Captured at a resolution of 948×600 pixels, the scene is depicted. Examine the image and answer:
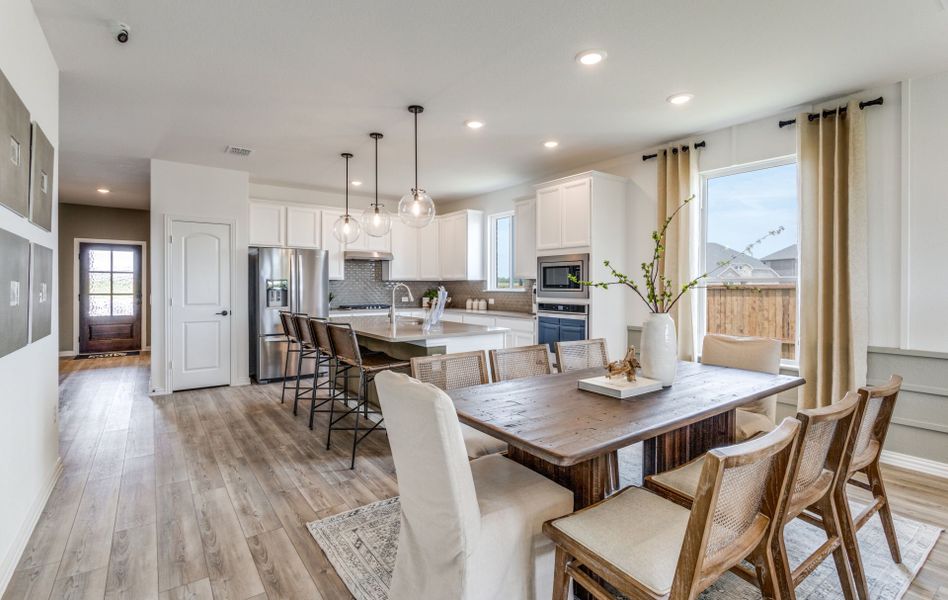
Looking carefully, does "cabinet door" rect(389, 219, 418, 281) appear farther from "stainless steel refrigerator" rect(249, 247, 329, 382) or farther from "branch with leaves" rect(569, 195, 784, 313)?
"branch with leaves" rect(569, 195, 784, 313)

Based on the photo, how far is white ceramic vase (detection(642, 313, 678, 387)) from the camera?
85.2 inches

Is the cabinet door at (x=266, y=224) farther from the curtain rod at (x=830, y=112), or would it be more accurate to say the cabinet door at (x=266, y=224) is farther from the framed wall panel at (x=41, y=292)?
the curtain rod at (x=830, y=112)

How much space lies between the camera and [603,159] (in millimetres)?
4996

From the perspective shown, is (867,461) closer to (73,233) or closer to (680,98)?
(680,98)

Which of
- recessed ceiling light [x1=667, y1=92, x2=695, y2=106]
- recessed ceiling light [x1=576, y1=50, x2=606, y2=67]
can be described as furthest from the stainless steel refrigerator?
recessed ceiling light [x1=667, y1=92, x2=695, y2=106]

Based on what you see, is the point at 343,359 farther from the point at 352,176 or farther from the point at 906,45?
the point at 906,45

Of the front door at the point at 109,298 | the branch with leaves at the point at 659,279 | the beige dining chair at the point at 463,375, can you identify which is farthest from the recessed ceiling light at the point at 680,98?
the front door at the point at 109,298

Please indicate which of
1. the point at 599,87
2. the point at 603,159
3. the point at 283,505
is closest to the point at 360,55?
the point at 599,87

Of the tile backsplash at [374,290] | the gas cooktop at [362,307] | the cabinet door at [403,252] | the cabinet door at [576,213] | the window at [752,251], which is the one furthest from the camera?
the cabinet door at [403,252]

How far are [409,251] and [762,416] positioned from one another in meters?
5.46

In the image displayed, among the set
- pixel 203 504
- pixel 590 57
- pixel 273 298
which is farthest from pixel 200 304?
pixel 590 57

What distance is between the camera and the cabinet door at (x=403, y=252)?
22.9 ft

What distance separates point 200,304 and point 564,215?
166 inches

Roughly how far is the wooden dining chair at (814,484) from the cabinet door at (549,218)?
3.33 m
